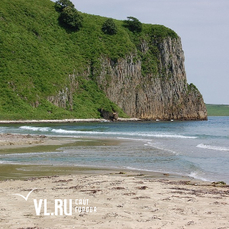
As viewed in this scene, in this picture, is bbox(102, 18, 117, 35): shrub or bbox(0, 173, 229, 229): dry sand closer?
bbox(0, 173, 229, 229): dry sand

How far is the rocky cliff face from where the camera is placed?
10862cm

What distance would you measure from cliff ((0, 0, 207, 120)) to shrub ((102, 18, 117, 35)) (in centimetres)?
142

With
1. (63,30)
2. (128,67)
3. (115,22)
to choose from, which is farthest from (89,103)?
(115,22)

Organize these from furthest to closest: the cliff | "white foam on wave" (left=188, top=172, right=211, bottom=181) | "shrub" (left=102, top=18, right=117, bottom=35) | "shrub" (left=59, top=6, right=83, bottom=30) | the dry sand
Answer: "shrub" (left=102, top=18, right=117, bottom=35) → "shrub" (left=59, top=6, right=83, bottom=30) → the cliff → "white foam on wave" (left=188, top=172, right=211, bottom=181) → the dry sand

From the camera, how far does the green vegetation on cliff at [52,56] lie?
86200 mm

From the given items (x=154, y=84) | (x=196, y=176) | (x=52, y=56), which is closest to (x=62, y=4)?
(x=52, y=56)

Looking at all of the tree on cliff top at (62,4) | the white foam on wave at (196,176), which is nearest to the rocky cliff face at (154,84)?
the tree on cliff top at (62,4)

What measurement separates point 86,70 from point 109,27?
58.9ft

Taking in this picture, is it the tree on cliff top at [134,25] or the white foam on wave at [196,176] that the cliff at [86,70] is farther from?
the white foam on wave at [196,176]

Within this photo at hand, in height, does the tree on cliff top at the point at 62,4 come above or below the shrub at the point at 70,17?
above

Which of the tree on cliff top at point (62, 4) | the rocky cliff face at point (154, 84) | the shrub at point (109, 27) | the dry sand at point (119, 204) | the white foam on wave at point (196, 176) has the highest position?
the tree on cliff top at point (62, 4)

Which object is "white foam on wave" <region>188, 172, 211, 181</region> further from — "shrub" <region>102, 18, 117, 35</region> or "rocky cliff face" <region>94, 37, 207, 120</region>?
"shrub" <region>102, 18, 117, 35</region>

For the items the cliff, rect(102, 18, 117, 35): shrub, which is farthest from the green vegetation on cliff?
rect(102, 18, 117, 35): shrub

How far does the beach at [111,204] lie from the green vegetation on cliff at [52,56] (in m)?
66.8
